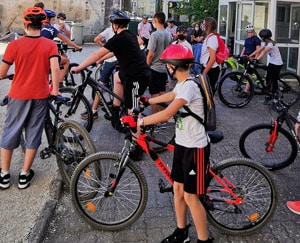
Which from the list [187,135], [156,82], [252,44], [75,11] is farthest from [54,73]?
[75,11]

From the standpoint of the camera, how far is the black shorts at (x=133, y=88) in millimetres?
5363

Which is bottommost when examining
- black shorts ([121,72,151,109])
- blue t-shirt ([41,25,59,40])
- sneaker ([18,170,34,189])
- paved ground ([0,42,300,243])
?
paved ground ([0,42,300,243])

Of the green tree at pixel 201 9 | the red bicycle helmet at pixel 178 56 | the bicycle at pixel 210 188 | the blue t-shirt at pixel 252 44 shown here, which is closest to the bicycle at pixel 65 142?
the bicycle at pixel 210 188

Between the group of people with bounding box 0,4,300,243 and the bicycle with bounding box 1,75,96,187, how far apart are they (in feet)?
0.42

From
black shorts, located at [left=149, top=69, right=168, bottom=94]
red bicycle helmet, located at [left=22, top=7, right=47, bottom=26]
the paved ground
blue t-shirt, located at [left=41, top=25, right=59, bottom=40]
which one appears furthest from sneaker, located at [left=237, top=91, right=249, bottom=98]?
red bicycle helmet, located at [left=22, top=7, right=47, bottom=26]

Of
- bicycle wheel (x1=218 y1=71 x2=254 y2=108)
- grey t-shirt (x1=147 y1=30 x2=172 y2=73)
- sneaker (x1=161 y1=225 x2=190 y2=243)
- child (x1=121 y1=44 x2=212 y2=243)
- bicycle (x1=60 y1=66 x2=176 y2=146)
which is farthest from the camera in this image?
bicycle wheel (x1=218 y1=71 x2=254 y2=108)

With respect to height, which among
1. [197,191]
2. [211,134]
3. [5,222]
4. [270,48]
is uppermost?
[270,48]

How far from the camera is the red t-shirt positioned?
13.6 feet

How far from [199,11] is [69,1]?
10.9m

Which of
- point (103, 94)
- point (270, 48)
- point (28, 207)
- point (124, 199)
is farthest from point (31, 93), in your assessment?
point (270, 48)

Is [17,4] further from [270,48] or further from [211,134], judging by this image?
[211,134]

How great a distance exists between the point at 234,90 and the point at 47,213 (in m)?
5.80

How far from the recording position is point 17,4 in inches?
1009

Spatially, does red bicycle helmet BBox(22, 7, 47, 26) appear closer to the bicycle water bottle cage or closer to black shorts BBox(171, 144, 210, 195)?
black shorts BBox(171, 144, 210, 195)
